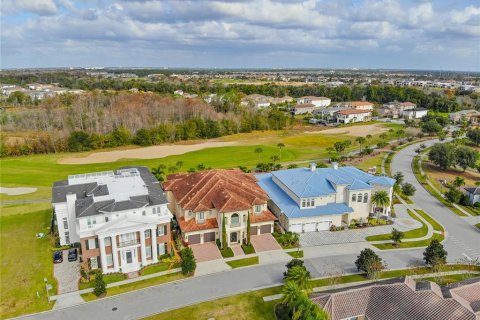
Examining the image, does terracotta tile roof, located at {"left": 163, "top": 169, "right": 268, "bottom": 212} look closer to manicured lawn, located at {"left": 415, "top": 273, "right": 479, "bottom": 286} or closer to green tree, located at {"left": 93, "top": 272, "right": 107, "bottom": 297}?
green tree, located at {"left": 93, "top": 272, "right": 107, "bottom": 297}

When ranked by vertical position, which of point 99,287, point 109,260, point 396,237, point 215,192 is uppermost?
point 215,192

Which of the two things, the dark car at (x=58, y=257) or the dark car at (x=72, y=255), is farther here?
→ the dark car at (x=72, y=255)

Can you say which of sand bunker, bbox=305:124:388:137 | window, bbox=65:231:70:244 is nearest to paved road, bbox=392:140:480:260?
window, bbox=65:231:70:244

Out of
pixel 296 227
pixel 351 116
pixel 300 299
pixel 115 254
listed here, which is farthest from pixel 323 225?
pixel 351 116

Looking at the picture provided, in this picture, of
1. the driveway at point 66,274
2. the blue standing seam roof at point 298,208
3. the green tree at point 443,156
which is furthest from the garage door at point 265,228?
the green tree at point 443,156

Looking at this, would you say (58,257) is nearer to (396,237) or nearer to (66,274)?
(66,274)

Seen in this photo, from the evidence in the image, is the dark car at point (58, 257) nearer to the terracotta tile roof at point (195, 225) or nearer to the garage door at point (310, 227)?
the terracotta tile roof at point (195, 225)
